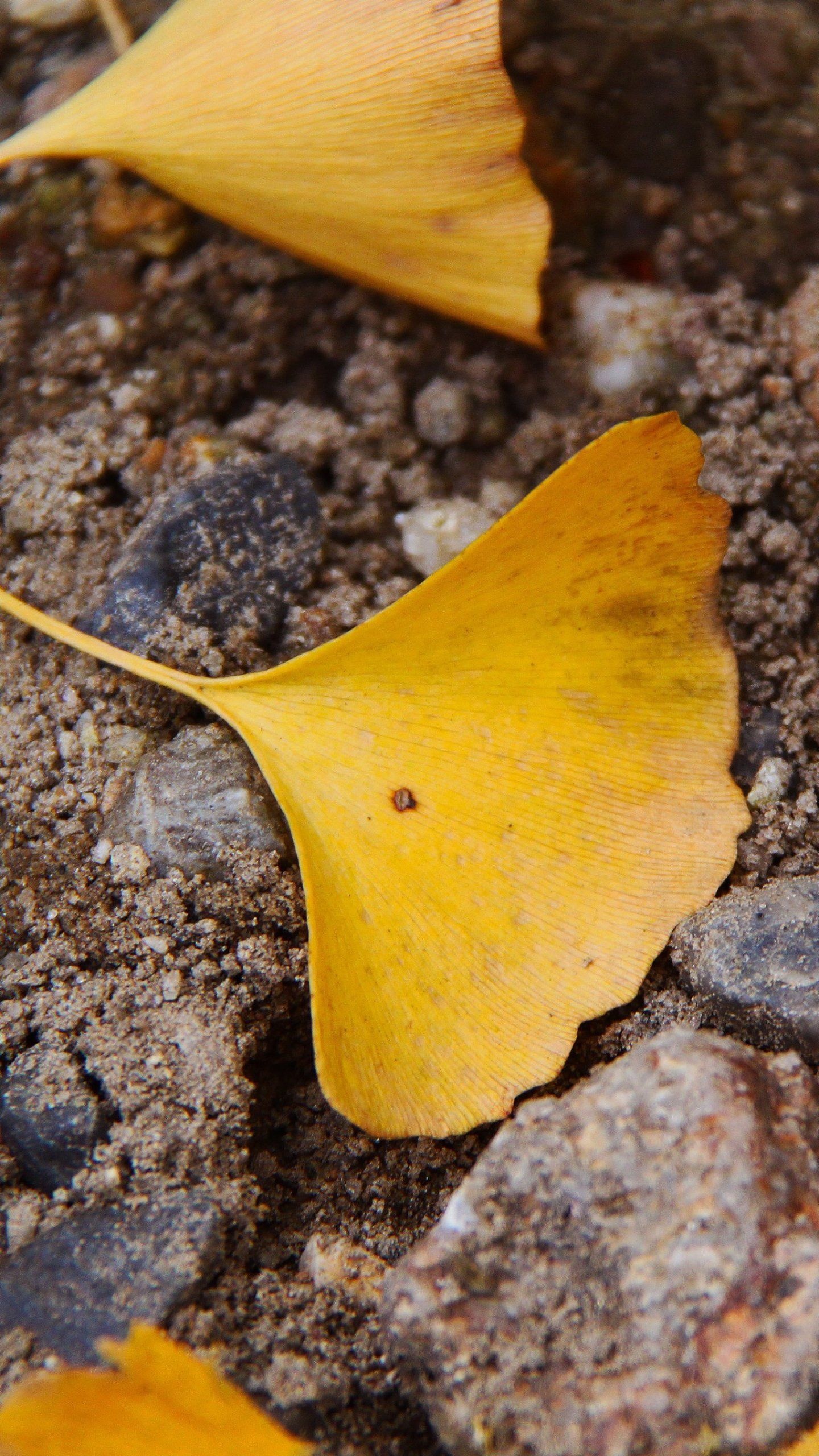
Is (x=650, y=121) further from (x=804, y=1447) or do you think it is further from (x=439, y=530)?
(x=804, y=1447)

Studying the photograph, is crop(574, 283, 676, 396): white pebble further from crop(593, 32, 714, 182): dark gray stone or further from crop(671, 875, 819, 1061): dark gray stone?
crop(671, 875, 819, 1061): dark gray stone

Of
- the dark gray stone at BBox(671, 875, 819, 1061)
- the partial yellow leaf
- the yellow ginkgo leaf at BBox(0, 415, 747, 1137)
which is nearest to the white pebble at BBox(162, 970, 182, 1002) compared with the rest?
the yellow ginkgo leaf at BBox(0, 415, 747, 1137)

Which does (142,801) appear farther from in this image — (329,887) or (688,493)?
(688,493)

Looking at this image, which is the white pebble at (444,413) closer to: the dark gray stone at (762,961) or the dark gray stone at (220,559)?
the dark gray stone at (220,559)

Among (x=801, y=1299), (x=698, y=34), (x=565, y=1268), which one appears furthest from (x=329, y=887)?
(x=698, y=34)

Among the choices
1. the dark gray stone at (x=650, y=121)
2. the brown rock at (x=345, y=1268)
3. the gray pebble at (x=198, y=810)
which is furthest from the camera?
the dark gray stone at (x=650, y=121)

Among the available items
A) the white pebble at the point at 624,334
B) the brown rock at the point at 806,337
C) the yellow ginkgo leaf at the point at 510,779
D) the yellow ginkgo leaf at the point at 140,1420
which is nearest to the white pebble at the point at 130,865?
the yellow ginkgo leaf at the point at 510,779

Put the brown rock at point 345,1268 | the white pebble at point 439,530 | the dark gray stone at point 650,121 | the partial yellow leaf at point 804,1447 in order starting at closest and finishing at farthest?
the partial yellow leaf at point 804,1447 → the brown rock at point 345,1268 → the white pebble at point 439,530 → the dark gray stone at point 650,121
